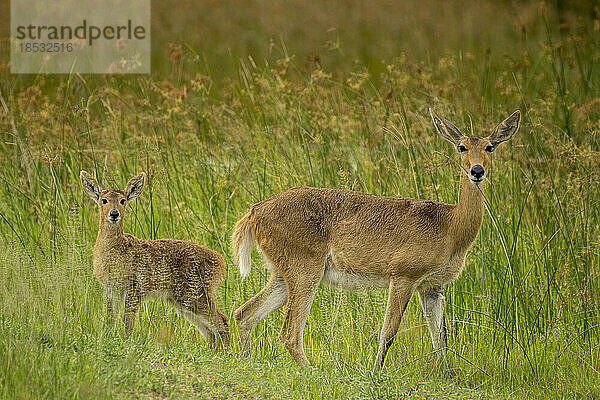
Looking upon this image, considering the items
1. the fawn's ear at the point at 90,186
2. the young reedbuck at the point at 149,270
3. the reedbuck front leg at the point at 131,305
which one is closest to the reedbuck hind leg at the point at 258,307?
the young reedbuck at the point at 149,270

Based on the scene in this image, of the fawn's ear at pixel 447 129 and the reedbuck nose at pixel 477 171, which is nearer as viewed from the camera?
the reedbuck nose at pixel 477 171

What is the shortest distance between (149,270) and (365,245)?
4.77ft

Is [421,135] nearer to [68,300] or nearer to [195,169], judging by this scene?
[195,169]

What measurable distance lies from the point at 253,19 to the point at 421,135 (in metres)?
12.4

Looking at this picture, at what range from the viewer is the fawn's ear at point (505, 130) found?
6.48 metres

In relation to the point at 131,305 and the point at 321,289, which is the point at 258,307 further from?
the point at 131,305

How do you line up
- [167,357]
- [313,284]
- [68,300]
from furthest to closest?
[313,284], [68,300], [167,357]

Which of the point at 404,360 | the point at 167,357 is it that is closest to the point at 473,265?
the point at 404,360

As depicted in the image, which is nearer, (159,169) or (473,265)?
(473,265)

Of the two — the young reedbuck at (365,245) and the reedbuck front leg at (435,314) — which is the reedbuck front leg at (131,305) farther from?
the reedbuck front leg at (435,314)

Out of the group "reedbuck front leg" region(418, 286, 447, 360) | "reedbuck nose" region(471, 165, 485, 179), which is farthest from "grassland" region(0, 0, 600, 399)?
"reedbuck nose" region(471, 165, 485, 179)

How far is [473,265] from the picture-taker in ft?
25.3

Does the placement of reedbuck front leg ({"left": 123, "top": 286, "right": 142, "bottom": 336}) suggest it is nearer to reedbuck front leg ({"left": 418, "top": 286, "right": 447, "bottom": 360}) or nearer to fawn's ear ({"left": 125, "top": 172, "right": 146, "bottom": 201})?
fawn's ear ({"left": 125, "top": 172, "right": 146, "bottom": 201})

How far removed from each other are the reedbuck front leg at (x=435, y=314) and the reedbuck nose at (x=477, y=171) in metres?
0.92
